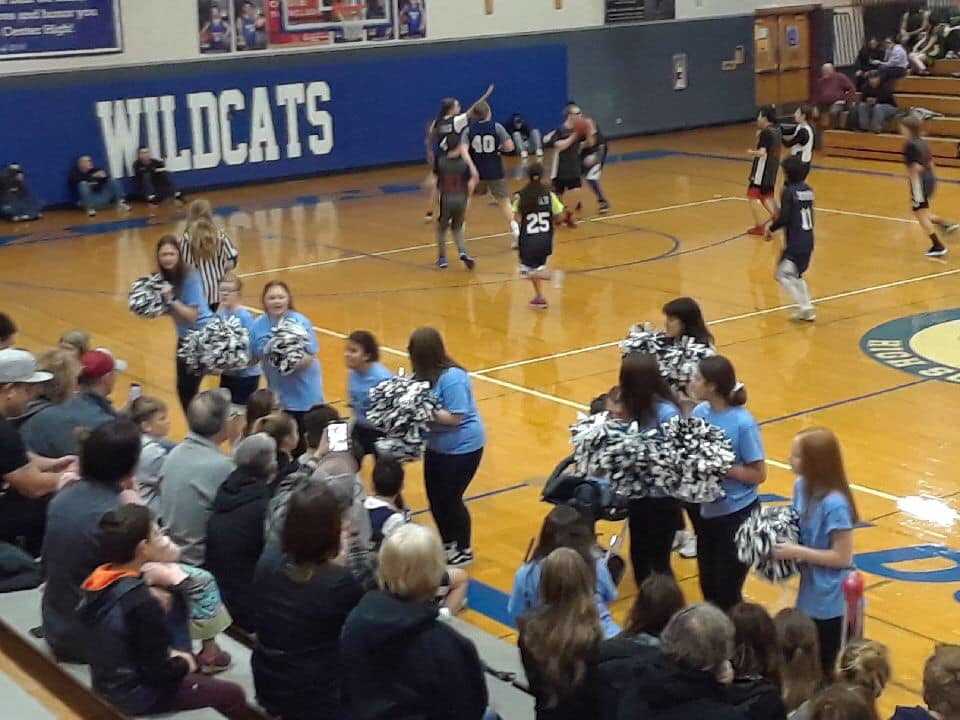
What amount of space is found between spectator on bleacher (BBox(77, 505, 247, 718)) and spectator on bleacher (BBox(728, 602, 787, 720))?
2.25 meters

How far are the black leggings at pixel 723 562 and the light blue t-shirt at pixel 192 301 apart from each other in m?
4.72

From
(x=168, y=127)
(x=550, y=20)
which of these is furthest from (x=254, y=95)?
(x=550, y=20)

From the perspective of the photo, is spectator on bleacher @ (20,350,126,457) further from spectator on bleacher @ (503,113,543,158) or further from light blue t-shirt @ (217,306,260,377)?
spectator on bleacher @ (503,113,543,158)

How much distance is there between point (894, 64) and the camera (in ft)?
89.5

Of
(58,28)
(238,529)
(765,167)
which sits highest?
(58,28)

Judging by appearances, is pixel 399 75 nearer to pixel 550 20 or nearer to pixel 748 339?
pixel 550 20

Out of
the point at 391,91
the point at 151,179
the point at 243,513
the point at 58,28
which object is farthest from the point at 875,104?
the point at 243,513

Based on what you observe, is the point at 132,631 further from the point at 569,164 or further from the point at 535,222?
the point at 569,164

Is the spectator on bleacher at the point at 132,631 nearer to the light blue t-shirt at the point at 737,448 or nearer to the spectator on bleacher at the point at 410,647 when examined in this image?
the spectator on bleacher at the point at 410,647

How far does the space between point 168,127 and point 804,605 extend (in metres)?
19.6

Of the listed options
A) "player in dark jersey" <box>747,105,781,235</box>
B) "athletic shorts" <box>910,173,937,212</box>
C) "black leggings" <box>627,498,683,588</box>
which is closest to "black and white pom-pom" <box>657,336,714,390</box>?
"black leggings" <box>627,498,683,588</box>

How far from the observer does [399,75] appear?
2658 cm

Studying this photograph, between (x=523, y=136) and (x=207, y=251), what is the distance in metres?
17.1

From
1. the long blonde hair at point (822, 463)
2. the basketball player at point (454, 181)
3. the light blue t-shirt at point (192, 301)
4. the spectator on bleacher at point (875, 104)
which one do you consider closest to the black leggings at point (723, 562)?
the long blonde hair at point (822, 463)
